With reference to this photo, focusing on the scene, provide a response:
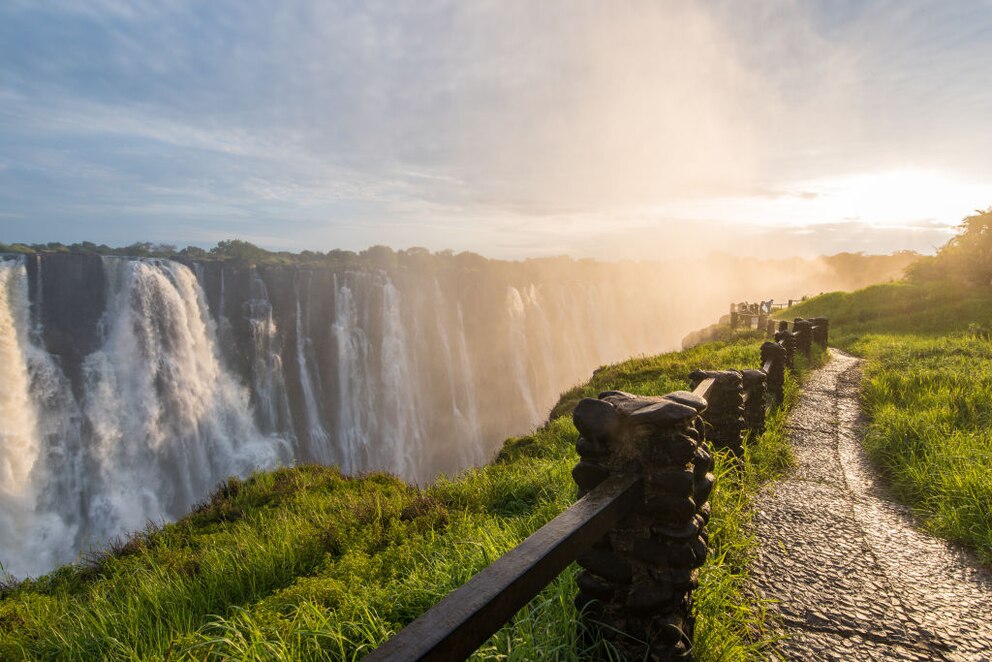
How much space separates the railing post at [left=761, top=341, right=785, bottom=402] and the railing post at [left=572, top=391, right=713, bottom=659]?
22.3 ft

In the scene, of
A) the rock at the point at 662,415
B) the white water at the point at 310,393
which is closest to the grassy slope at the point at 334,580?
the rock at the point at 662,415

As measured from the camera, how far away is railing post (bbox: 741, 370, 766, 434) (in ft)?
21.0

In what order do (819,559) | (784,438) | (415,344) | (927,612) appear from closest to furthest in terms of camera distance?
(927,612) → (819,559) → (784,438) → (415,344)

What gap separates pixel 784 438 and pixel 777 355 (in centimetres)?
190

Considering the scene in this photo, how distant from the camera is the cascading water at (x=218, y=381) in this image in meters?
31.6

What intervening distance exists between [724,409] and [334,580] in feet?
13.4

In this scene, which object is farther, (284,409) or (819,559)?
(284,409)

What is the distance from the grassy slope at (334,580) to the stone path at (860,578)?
0.26 metres

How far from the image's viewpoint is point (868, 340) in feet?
58.7

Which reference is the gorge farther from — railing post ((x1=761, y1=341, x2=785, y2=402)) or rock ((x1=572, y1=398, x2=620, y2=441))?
rock ((x1=572, y1=398, x2=620, y2=441))

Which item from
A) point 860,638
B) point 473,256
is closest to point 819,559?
point 860,638

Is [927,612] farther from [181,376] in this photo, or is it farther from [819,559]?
[181,376]

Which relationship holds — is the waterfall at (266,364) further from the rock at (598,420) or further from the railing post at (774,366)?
the rock at (598,420)

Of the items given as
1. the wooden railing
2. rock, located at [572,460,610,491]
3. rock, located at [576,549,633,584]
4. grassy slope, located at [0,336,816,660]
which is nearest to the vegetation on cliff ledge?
grassy slope, located at [0,336,816,660]
